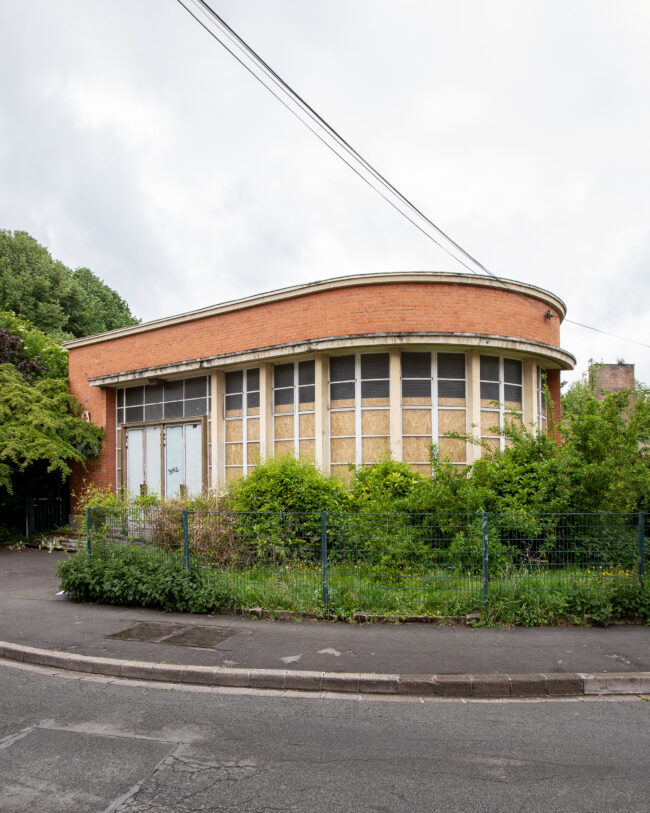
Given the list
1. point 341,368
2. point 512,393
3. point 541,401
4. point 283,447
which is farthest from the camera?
point 541,401

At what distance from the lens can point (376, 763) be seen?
380cm

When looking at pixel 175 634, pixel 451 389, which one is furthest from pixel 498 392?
pixel 175 634

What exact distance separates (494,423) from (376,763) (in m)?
8.76

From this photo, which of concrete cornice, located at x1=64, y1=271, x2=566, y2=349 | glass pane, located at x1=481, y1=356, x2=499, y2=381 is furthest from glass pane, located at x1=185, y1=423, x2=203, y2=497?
glass pane, located at x1=481, y1=356, x2=499, y2=381

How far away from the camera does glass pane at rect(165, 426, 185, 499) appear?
14641 mm

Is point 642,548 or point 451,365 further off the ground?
point 451,365

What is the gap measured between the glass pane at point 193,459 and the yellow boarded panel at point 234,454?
2.50 feet

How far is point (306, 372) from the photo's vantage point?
12453 millimetres

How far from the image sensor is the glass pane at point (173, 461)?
14641 millimetres

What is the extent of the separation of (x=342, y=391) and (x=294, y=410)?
1288 millimetres

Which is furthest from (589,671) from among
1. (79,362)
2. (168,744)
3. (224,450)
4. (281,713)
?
(79,362)

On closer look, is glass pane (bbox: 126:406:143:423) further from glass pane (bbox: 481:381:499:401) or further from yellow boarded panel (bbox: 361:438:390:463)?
glass pane (bbox: 481:381:499:401)

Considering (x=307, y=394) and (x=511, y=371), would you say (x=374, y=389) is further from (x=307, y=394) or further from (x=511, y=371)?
(x=511, y=371)

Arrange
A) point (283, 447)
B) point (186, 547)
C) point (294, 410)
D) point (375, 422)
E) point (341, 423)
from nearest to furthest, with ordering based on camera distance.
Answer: point (186, 547) → point (375, 422) → point (341, 423) → point (294, 410) → point (283, 447)
